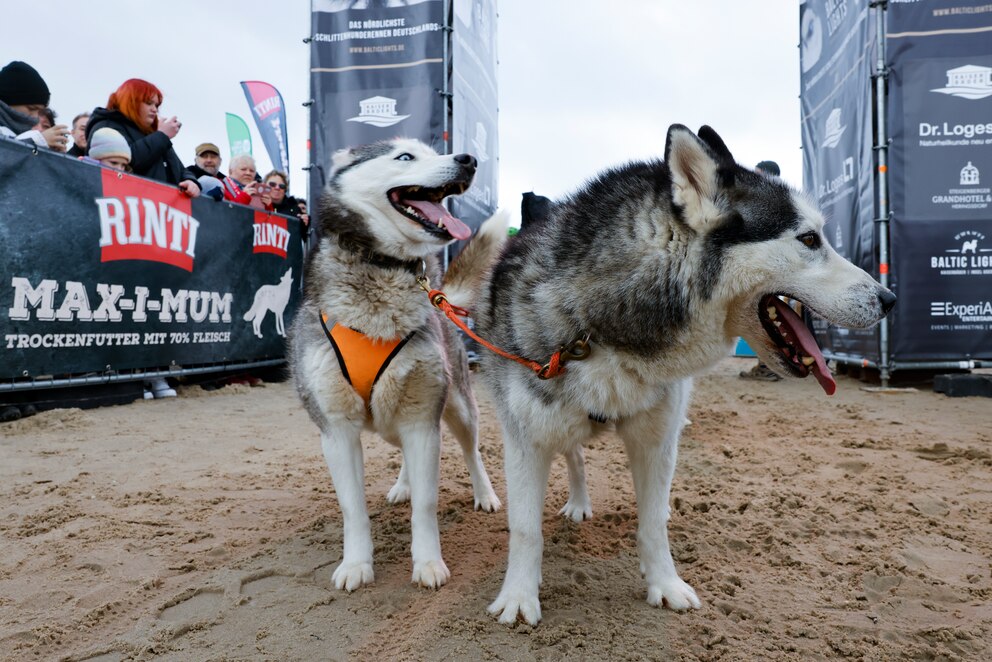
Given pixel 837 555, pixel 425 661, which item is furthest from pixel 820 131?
pixel 425 661

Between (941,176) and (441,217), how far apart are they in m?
6.30

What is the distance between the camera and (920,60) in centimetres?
635

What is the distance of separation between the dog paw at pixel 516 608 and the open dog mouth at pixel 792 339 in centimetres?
112

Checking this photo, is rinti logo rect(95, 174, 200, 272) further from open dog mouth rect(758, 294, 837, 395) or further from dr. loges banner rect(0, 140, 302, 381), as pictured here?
open dog mouth rect(758, 294, 837, 395)

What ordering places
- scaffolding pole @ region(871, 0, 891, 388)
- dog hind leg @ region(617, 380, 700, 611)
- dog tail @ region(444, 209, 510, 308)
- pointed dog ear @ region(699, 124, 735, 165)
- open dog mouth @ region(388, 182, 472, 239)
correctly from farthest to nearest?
1. scaffolding pole @ region(871, 0, 891, 388)
2. dog tail @ region(444, 209, 510, 308)
3. open dog mouth @ region(388, 182, 472, 239)
4. dog hind leg @ region(617, 380, 700, 611)
5. pointed dog ear @ region(699, 124, 735, 165)

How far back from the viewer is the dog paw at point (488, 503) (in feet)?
10.2

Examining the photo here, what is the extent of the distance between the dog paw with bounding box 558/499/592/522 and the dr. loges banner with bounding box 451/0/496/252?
15.2 ft

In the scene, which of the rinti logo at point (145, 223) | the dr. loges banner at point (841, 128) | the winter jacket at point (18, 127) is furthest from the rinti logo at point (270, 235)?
the dr. loges banner at point (841, 128)

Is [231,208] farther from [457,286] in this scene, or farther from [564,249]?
[564,249]

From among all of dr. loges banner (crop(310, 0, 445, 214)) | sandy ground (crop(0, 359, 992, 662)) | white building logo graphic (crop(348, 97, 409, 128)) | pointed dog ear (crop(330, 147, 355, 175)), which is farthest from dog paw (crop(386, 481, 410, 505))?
white building logo graphic (crop(348, 97, 409, 128))

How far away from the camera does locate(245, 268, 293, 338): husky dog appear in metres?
7.10

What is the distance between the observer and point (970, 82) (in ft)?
20.5

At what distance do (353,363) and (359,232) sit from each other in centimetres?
56

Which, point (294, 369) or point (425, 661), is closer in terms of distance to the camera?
point (425, 661)
